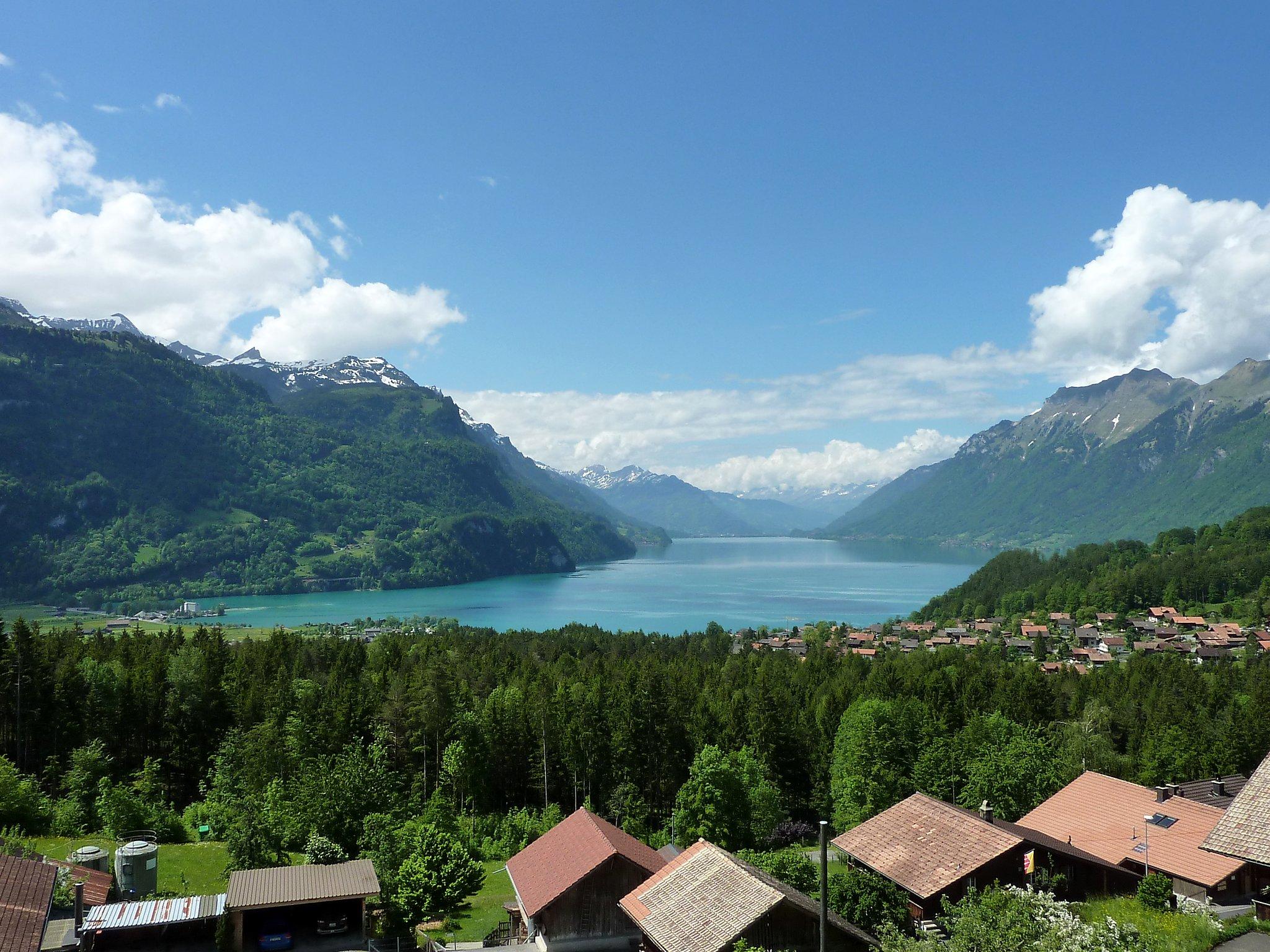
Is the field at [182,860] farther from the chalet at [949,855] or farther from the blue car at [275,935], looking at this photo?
the chalet at [949,855]

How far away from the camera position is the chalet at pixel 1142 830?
27.3 meters

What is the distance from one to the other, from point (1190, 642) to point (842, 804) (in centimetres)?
7623

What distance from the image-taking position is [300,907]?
23578mm

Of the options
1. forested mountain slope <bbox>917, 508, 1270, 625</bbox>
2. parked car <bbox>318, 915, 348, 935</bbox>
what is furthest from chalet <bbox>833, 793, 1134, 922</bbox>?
forested mountain slope <bbox>917, 508, 1270, 625</bbox>

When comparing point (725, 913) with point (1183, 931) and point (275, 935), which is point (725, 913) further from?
point (275, 935)

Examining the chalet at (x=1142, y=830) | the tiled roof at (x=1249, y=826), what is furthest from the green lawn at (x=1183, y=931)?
the chalet at (x=1142, y=830)

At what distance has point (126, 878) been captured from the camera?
920 inches

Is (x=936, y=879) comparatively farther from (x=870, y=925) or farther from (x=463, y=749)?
(x=463, y=749)

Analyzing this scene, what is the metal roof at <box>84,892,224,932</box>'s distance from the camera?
2050 centimetres

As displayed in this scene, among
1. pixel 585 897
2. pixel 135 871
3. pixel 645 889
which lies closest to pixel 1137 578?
pixel 585 897

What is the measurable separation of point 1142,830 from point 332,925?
28901 mm

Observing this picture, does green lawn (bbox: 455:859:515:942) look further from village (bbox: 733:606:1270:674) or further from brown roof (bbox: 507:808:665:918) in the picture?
village (bbox: 733:606:1270:674)

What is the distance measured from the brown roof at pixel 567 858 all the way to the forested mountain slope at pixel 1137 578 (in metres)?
110

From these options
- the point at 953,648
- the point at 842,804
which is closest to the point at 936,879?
the point at 842,804
